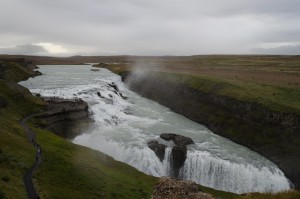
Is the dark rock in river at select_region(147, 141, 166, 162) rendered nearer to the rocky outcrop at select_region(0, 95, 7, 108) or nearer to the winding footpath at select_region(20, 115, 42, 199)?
the winding footpath at select_region(20, 115, 42, 199)

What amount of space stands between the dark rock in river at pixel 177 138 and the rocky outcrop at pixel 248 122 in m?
11.4

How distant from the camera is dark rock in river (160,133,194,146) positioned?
57094mm

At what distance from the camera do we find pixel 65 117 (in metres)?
65.6

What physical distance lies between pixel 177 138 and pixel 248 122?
658 inches

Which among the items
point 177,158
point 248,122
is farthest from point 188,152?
point 248,122

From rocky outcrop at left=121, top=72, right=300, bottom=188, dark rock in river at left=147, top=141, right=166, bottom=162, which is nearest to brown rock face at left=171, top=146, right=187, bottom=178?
dark rock in river at left=147, top=141, right=166, bottom=162

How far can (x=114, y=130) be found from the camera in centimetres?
6506

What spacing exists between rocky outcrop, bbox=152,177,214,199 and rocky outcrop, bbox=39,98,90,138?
39.6 m

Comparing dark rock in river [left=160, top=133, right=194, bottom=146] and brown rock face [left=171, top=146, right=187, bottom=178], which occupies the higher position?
dark rock in river [left=160, top=133, right=194, bottom=146]

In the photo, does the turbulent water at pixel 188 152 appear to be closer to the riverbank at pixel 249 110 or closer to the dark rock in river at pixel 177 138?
the dark rock in river at pixel 177 138

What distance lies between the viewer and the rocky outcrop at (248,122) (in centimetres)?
5616

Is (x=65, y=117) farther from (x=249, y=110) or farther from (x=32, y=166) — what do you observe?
(x=249, y=110)

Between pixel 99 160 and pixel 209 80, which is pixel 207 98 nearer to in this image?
pixel 209 80

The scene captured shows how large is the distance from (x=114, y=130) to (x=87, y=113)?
8.78 metres
